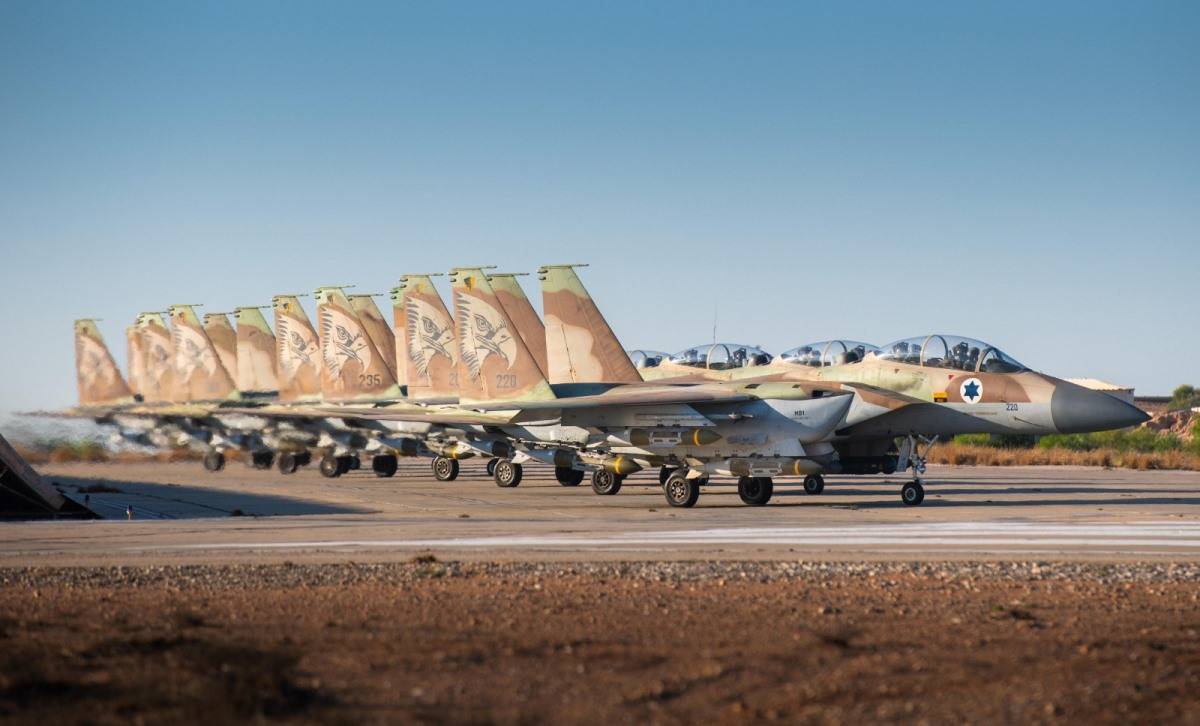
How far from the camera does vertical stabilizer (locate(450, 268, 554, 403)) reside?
86.3 ft

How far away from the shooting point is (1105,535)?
16578 mm

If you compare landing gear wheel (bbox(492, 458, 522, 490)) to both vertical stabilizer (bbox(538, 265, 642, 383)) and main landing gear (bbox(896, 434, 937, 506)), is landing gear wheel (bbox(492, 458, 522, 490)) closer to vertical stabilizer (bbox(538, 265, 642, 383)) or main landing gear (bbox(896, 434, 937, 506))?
vertical stabilizer (bbox(538, 265, 642, 383))

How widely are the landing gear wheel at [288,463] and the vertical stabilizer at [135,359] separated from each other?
15.0 meters

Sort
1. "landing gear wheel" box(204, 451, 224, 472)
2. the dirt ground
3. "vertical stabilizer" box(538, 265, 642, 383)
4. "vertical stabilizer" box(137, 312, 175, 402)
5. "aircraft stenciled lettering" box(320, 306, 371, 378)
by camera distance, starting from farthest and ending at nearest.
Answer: "vertical stabilizer" box(137, 312, 175, 402), "landing gear wheel" box(204, 451, 224, 472), "aircraft stenciled lettering" box(320, 306, 371, 378), "vertical stabilizer" box(538, 265, 642, 383), the dirt ground

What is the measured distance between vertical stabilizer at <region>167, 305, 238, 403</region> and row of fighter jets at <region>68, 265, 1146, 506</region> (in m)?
4.09

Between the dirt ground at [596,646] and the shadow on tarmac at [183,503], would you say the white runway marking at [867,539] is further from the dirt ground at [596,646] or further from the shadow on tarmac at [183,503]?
the shadow on tarmac at [183,503]

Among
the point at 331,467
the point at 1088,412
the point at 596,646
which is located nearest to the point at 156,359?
the point at 331,467

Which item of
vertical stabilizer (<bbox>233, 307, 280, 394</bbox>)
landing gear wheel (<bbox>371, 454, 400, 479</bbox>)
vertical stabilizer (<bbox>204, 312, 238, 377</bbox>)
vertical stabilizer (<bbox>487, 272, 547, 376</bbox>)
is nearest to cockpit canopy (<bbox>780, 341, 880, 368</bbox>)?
vertical stabilizer (<bbox>487, 272, 547, 376</bbox>)

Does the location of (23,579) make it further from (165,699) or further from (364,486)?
(364,486)

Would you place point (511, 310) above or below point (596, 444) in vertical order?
above

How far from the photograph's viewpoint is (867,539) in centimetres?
1592

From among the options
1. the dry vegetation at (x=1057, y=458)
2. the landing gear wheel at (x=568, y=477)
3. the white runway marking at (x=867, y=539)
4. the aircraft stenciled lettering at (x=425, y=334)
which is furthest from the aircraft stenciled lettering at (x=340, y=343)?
the dry vegetation at (x=1057, y=458)

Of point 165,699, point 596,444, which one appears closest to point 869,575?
point 165,699

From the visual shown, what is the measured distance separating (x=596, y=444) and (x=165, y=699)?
18692 millimetres
